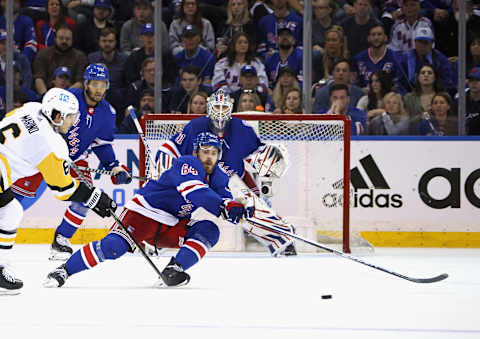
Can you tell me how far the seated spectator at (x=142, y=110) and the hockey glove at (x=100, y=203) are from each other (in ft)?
9.16

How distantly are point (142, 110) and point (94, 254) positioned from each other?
287cm

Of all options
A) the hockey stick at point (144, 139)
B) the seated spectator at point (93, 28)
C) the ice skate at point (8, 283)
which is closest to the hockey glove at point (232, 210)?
the ice skate at point (8, 283)

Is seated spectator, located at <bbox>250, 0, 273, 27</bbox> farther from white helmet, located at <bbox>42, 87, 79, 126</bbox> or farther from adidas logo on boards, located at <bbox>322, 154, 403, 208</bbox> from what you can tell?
white helmet, located at <bbox>42, 87, 79, 126</bbox>

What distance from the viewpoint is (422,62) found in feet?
21.4

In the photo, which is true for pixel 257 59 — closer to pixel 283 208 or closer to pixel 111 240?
pixel 283 208

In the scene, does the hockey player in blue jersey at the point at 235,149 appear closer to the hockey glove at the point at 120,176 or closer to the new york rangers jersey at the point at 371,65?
the hockey glove at the point at 120,176

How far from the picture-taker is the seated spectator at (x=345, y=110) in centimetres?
634

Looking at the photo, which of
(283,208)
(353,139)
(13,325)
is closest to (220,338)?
(13,325)

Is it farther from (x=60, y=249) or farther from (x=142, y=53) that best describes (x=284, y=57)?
(x=60, y=249)

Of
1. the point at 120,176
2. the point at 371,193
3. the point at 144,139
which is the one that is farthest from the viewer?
the point at 371,193

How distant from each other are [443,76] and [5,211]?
3.86m

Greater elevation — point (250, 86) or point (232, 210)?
point (250, 86)

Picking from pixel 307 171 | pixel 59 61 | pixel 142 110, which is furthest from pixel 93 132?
pixel 59 61

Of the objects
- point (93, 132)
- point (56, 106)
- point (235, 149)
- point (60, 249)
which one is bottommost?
point (60, 249)
